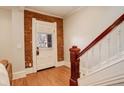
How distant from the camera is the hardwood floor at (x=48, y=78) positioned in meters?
1.14

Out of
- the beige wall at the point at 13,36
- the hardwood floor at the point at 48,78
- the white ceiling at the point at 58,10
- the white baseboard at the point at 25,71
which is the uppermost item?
the white ceiling at the point at 58,10

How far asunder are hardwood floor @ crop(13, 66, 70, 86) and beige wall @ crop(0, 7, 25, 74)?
12cm

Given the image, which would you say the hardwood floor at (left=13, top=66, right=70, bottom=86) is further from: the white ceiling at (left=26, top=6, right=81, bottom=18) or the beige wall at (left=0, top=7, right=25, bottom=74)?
the white ceiling at (left=26, top=6, right=81, bottom=18)

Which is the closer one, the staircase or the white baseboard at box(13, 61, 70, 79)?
the staircase

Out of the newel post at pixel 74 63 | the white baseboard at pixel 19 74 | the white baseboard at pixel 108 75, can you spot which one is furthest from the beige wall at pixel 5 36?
the white baseboard at pixel 108 75

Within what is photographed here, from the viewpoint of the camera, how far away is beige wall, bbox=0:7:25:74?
3.71 ft

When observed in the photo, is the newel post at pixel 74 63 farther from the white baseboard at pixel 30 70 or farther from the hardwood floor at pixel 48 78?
the white baseboard at pixel 30 70

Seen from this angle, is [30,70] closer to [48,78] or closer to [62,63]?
[48,78]

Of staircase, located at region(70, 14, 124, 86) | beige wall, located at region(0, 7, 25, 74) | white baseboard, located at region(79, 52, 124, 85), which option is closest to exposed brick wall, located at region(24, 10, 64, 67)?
beige wall, located at region(0, 7, 25, 74)

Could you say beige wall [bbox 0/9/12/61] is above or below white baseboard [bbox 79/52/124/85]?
above

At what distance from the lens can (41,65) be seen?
1.29 meters

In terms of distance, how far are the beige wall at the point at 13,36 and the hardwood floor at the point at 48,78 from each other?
0.39ft
